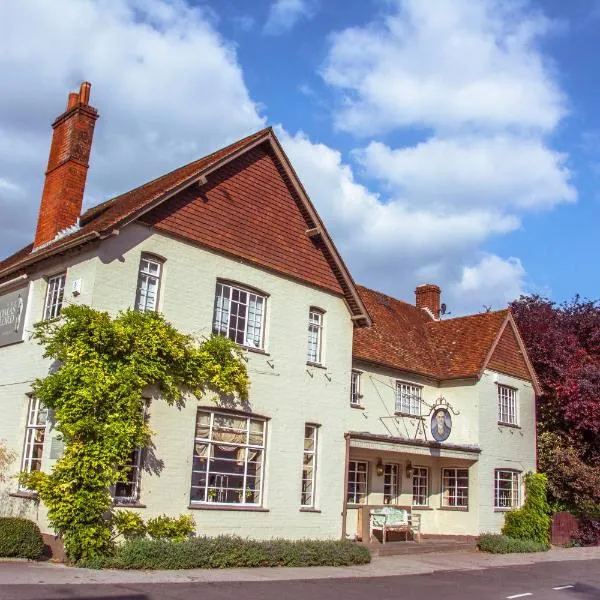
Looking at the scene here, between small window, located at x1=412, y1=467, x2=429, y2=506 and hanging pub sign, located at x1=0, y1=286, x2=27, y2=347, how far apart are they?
14608 mm

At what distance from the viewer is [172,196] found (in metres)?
17.0

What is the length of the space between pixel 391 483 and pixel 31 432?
42.1ft

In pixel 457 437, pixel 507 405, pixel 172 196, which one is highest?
pixel 172 196

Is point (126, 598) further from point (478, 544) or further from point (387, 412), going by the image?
point (478, 544)

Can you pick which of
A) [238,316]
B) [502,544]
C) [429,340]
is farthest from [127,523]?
[429,340]

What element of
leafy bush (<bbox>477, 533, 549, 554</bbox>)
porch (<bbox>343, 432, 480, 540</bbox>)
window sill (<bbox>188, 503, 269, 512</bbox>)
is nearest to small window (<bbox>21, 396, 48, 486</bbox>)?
window sill (<bbox>188, 503, 269, 512</bbox>)

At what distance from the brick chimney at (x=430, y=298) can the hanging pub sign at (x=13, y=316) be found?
19093 millimetres

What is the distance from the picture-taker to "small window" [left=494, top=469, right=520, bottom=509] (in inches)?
1038

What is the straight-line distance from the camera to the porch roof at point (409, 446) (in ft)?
68.1

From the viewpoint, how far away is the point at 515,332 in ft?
94.1

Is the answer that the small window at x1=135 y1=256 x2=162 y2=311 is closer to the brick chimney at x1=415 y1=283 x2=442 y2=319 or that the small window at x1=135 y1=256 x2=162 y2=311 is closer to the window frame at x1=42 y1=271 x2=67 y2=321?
the window frame at x1=42 y1=271 x2=67 y2=321

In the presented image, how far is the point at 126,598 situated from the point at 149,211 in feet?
28.1

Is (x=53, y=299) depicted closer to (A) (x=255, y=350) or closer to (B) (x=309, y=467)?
(A) (x=255, y=350)

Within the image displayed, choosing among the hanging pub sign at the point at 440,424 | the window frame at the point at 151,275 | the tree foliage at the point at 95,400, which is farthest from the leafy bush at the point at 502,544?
the window frame at the point at 151,275
